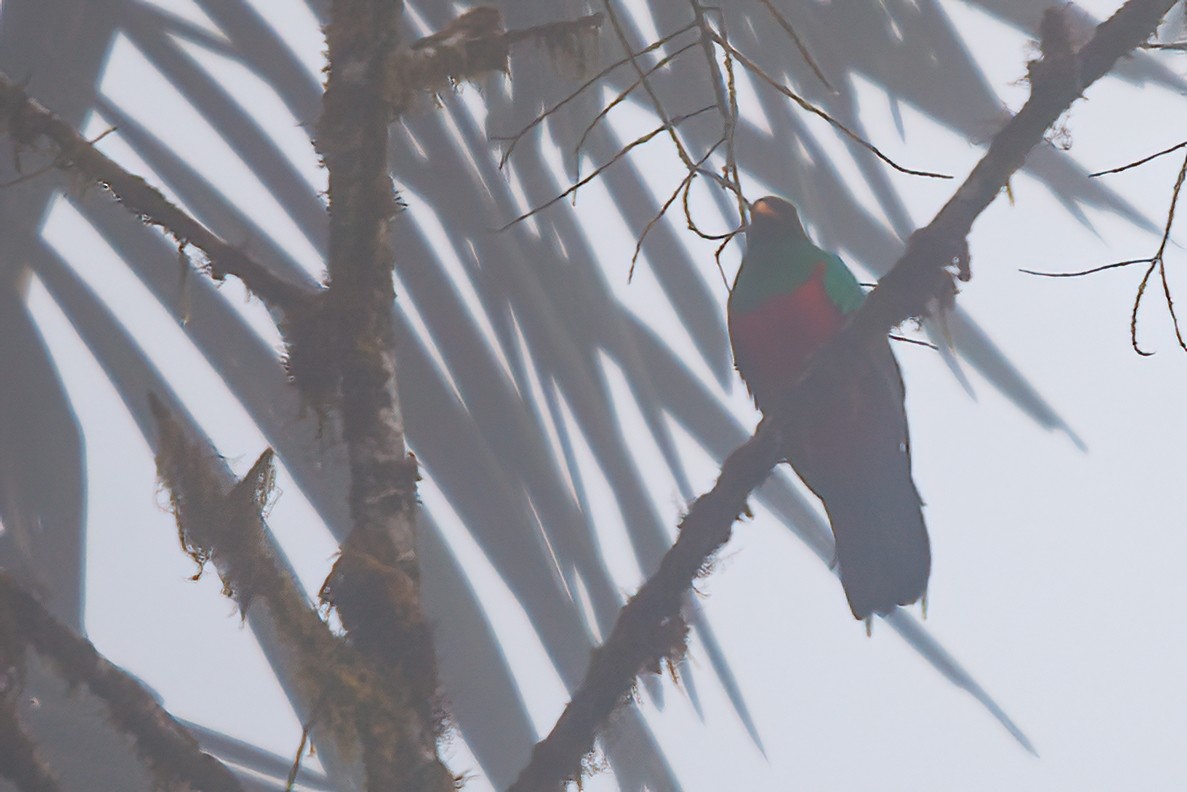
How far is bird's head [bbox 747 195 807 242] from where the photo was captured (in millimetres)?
3031

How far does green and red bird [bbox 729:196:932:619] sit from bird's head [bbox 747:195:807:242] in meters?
0.17

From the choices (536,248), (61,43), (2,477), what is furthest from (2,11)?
(536,248)

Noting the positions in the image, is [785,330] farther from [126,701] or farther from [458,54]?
[126,701]

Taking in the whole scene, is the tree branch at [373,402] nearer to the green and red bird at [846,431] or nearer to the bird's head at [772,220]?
the green and red bird at [846,431]

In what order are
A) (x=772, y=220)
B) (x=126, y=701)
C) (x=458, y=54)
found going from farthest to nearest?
(x=772, y=220) → (x=458, y=54) → (x=126, y=701)

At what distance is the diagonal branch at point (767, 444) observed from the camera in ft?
4.17

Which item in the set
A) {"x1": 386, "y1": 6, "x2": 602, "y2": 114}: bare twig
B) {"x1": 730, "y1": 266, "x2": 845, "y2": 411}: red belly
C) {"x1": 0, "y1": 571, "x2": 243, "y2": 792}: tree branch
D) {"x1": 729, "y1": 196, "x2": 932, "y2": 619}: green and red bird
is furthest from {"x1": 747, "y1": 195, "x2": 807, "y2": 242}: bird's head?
{"x1": 0, "y1": 571, "x2": 243, "y2": 792}: tree branch

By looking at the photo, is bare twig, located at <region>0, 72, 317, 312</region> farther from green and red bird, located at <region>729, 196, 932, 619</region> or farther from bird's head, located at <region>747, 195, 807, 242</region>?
bird's head, located at <region>747, 195, 807, 242</region>

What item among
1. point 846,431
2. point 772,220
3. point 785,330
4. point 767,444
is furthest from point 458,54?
point 772,220

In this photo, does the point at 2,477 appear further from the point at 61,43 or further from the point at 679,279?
the point at 679,279

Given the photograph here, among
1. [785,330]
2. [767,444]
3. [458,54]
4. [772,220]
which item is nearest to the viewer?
[767,444]

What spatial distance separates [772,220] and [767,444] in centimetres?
179

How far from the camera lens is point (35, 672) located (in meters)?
2.03

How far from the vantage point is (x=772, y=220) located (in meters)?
3.04
